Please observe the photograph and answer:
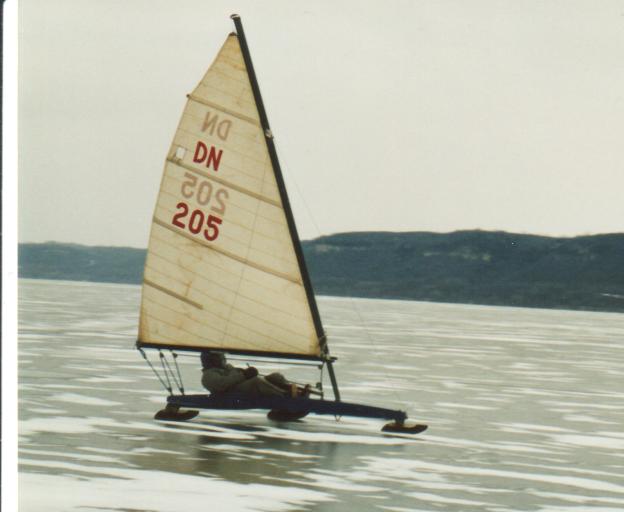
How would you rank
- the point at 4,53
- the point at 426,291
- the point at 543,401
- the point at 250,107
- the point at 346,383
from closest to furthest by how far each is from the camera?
1. the point at 4,53
2. the point at 250,107
3. the point at 543,401
4. the point at 346,383
5. the point at 426,291

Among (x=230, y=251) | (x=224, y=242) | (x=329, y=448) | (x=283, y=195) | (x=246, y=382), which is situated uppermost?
(x=283, y=195)

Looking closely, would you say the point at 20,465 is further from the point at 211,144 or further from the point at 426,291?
the point at 426,291

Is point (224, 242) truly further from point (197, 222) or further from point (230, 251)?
point (197, 222)

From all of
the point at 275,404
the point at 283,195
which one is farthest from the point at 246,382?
the point at 283,195

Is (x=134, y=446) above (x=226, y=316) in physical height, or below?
below

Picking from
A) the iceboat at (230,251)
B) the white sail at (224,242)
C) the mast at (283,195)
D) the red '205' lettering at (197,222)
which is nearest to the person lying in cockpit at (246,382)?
the iceboat at (230,251)

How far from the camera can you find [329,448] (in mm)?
14750

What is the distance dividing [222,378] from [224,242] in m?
1.89

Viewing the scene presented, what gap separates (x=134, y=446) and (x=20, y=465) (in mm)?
2053

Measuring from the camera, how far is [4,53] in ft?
38.6

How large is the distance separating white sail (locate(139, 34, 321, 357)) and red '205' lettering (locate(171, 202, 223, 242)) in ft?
0.05

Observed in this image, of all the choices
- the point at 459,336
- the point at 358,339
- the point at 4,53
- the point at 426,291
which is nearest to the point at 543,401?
the point at 4,53

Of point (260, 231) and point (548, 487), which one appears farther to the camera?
point (260, 231)

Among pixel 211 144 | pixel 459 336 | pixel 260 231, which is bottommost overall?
pixel 459 336
